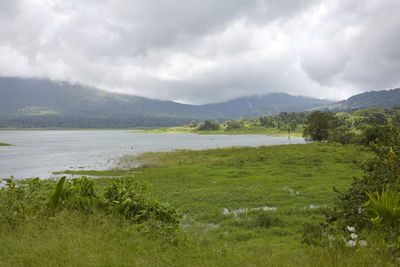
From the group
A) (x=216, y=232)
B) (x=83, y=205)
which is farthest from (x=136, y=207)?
(x=216, y=232)

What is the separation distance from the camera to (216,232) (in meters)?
12.2

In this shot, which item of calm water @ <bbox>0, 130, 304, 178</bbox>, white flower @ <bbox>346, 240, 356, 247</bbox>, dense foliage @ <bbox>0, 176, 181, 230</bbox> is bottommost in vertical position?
calm water @ <bbox>0, 130, 304, 178</bbox>

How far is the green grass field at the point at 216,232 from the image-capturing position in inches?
206

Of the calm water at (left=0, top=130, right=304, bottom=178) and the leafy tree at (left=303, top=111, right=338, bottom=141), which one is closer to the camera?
the calm water at (left=0, top=130, right=304, bottom=178)

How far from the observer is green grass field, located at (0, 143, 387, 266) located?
5241mm

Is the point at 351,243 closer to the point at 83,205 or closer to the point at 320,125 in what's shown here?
the point at 83,205

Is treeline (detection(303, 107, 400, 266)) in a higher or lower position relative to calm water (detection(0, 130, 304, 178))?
higher

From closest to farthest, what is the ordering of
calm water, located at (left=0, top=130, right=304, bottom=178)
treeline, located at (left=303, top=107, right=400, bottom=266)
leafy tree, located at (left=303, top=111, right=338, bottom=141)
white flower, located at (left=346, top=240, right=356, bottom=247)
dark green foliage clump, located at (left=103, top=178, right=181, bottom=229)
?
white flower, located at (left=346, top=240, right=356, bottom=247) < treeline, located at (left=303, top=107, right=400, bottom=266) < dark green foliage clump, located at (left=103, top=178, right=181, bottom=229) < calm water, located at (left=0, top=130, right=304, bottom=178) < leafy tree, located at (left=303, top=111, right=338, bottom=141)

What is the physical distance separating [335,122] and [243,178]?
211ft

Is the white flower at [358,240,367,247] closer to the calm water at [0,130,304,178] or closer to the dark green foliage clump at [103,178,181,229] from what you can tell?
the dark green foliage clump at [103,178,181,229]

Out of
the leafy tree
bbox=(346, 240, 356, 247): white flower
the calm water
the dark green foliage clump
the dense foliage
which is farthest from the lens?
the leafy tree

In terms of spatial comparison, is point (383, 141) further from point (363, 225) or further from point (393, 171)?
point (363, 225)

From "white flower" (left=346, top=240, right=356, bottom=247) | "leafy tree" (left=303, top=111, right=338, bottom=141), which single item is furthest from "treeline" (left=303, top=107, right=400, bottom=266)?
"leafy tree" (left=303, top=111, right=338, bottom=141)

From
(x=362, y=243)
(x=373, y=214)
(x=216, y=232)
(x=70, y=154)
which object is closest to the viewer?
(x=362, y=243)
